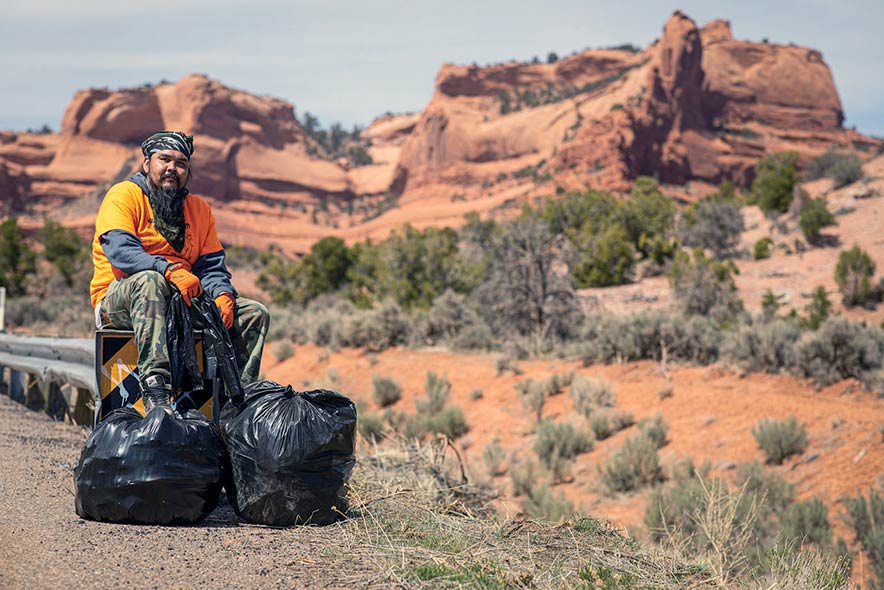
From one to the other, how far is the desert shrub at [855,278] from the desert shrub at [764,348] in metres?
11.6

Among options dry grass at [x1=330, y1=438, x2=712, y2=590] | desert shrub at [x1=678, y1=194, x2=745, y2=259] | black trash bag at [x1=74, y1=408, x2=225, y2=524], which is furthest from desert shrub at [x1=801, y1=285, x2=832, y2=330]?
black trash bag at [x1=74, y1=408, x2=225, y2=524]

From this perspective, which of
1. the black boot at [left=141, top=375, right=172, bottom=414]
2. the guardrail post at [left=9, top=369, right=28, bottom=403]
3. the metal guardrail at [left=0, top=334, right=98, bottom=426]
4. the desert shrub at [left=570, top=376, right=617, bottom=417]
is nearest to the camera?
the black boot at [left=141, top=375, right=172, bottom=414]

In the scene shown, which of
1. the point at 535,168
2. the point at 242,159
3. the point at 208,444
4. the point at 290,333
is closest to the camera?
the point at 208,444

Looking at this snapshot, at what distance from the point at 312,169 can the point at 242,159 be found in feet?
33.1

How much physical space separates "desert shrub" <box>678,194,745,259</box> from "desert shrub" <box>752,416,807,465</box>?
985 inches

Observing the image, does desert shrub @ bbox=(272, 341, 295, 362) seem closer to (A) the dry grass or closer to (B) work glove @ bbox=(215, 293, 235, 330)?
(A) the dry grass

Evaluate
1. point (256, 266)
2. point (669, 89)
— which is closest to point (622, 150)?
point (669, 89)

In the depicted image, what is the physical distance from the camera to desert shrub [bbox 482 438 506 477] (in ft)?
37.6

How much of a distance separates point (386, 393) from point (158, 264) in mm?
11763

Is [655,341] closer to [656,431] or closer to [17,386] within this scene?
[656,431]

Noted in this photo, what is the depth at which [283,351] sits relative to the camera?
21.2 meters

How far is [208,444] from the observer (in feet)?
13.2

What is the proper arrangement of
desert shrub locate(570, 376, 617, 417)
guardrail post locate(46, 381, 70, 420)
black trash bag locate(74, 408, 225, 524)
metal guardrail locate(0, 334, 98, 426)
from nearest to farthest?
black trash bag locate(74, 408, 225, 524)
metal guardrail locate(0, 334, 98, 426)
guardrail post locate(46, 381, 70, 420)
desert shrub locate(570, 376, 617, 417)

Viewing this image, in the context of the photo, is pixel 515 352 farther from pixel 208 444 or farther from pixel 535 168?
pixel 535 168
